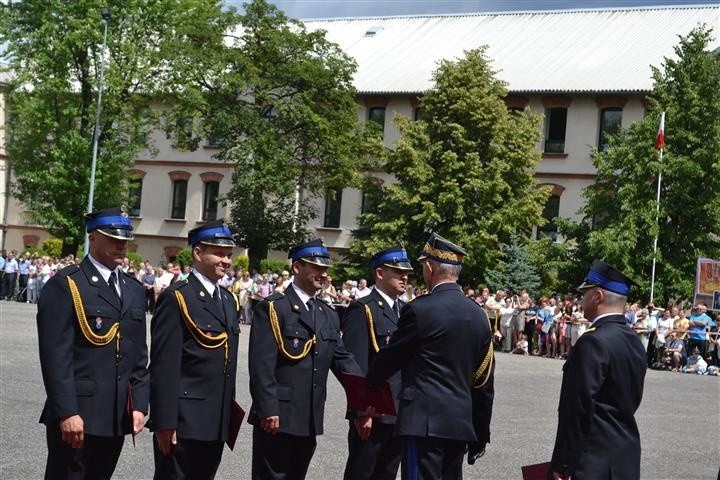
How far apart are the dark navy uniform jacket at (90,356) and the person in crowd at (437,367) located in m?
1.52

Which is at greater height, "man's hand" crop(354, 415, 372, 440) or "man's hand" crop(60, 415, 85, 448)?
"man's hand" crop(60, 415, 85, 448)

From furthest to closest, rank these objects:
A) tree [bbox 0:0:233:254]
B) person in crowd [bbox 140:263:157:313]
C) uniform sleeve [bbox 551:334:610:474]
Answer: tree [bbox 0:0:233:254]
person in crowd [bbox 140:263:157:313]
uniform sleeve [bbox 551:334:610:474]

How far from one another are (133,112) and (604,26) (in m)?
22.7

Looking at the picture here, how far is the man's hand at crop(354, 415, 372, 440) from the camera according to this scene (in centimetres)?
806

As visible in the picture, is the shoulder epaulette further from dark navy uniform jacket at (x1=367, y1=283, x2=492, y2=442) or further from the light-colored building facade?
the light-colored building facade

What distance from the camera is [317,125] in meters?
50.3

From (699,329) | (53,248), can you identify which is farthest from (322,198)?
(699,329)

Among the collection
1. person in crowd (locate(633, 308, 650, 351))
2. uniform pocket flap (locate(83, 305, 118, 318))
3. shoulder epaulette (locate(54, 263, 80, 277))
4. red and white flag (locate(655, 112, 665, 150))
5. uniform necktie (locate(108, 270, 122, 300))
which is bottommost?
person in crowd (locate(633, 308, 650, 351))

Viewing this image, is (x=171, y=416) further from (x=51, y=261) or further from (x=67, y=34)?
(x=67, y=34)

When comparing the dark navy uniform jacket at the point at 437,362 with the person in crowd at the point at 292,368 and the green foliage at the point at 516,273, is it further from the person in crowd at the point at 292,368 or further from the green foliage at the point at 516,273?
the green foliage at the point at 516,273

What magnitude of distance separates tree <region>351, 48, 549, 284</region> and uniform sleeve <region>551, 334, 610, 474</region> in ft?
129

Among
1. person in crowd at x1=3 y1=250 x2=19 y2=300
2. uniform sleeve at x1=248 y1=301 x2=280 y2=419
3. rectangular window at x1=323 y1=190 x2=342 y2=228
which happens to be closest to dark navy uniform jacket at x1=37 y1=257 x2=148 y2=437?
uniform sleeve at x1=248 y1=301 x2=280 y2=419

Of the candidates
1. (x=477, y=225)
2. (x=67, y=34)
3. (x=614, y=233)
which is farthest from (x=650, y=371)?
(x=67, y=34)

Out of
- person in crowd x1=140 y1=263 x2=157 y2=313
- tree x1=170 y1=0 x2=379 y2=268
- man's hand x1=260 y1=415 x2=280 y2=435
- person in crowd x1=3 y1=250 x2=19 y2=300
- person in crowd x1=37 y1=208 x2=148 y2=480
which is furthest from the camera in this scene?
tree x1=170 y1=0 x2=379 y2=268
